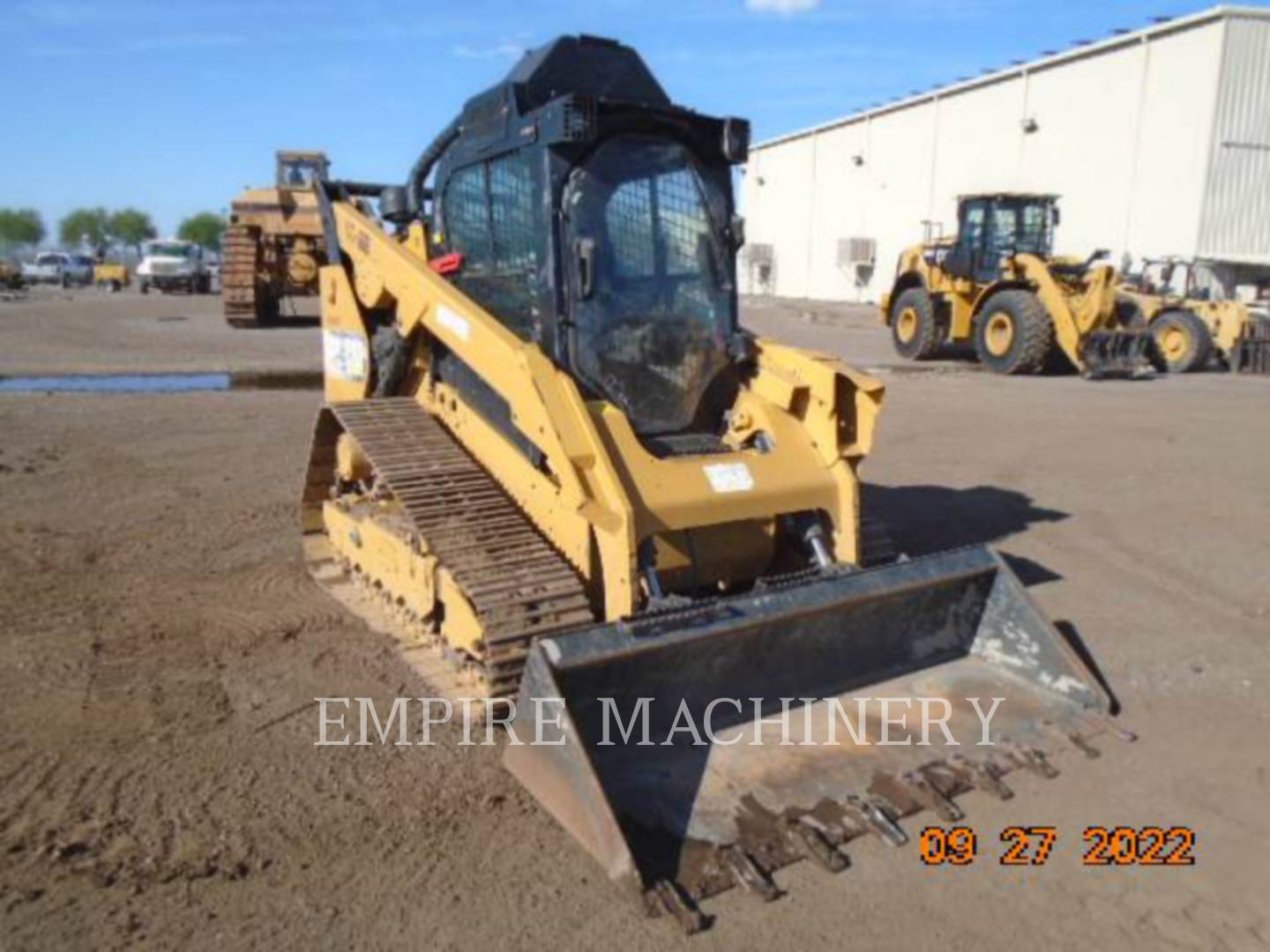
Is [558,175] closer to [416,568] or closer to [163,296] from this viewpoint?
[416,568]

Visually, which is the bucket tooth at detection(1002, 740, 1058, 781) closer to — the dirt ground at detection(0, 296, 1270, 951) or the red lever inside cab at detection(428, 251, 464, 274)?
the dirt ground at detection(0, 296, 1270, 951)

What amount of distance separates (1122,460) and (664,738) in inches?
289

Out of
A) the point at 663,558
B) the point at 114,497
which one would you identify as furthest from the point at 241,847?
the point at 114,497

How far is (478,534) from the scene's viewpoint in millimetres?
4176

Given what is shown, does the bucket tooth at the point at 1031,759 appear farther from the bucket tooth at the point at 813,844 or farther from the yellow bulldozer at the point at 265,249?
the yellow bulldozer at the point at 265,249

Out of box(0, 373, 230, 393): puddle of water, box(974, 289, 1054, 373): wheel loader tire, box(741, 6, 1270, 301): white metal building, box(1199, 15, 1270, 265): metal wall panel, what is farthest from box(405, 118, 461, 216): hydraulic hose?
box(1199, 15, 1270, 265): metal wall panel

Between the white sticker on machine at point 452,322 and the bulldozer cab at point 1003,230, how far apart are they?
47.2 ft

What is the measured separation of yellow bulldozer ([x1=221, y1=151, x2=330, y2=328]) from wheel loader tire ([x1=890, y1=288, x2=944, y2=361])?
10.8 meters

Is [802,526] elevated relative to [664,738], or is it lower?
elevated

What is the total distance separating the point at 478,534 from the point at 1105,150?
85.3 ft

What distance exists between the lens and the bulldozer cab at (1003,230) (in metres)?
17.4

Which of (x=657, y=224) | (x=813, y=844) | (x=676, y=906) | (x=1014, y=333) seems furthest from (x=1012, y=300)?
(x=676, y=906)

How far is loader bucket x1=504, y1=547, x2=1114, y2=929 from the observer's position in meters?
3.18

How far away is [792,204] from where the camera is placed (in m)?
41.0
